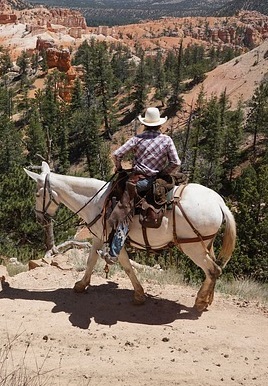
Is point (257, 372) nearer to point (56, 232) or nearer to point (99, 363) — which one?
point (99, 363)

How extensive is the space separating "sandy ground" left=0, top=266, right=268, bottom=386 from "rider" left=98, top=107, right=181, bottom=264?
1.06 meters

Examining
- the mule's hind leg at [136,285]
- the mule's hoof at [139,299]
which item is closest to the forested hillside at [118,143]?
the mule's hind leg at [136,285]

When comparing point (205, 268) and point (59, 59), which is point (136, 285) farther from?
point (59, 59)

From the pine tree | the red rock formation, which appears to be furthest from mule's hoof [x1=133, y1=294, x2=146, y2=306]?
the red rock formation

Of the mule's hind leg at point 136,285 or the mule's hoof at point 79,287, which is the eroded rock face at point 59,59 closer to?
the mule's hoof at point 79,287

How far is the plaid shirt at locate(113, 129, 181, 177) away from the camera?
6.96 metres

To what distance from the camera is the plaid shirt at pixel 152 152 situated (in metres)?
6.96

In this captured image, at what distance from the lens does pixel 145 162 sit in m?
7.02

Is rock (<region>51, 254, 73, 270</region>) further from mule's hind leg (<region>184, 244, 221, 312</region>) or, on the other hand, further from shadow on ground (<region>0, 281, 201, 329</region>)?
mule's hind leg (<region>184, 244, 221, 312</region>)

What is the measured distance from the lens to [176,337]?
6609mm

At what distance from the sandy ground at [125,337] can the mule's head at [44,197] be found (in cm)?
135

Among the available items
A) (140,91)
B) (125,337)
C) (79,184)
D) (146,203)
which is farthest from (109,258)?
(140,91)

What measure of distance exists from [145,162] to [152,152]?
18 centimetres

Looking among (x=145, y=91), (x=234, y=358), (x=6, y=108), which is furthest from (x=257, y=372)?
(x=6, y=108)
